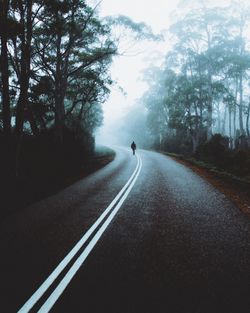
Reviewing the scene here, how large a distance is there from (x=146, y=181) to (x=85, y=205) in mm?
5624

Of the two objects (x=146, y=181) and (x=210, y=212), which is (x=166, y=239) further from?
(x=146, y=181)

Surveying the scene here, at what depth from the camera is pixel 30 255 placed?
488 cm

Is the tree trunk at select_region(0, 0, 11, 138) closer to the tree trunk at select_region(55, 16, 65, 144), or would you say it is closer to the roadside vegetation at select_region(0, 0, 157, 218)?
the roadside vegetation at select_region(0, 0, 157, 218)

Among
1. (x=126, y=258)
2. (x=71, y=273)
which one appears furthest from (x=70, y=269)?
(x=126, y=258)

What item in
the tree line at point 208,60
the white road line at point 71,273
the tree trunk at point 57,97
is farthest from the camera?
the tree line at point 208,60

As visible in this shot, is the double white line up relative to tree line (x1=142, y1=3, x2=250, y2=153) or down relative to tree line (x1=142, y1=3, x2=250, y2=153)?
down

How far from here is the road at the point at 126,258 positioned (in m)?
3.55

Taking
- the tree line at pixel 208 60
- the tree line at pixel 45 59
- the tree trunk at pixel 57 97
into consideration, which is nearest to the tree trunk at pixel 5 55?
the tree line at pixel 45 59

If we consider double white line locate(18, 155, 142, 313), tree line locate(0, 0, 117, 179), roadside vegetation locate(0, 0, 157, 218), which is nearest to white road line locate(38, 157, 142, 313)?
double white line locate(18, 155, 142, 313)

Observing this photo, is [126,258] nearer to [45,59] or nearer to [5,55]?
[5,55]

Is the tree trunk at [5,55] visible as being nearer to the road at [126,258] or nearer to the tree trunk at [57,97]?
the road at [126,258]

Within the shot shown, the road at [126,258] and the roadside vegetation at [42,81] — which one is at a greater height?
the roadside vegetation at [42,81]

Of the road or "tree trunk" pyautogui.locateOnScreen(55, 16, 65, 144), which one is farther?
"tree trunk" pyautogui.locateOnScreen(55, 16, 65, 144)

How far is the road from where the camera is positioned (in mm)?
3555
